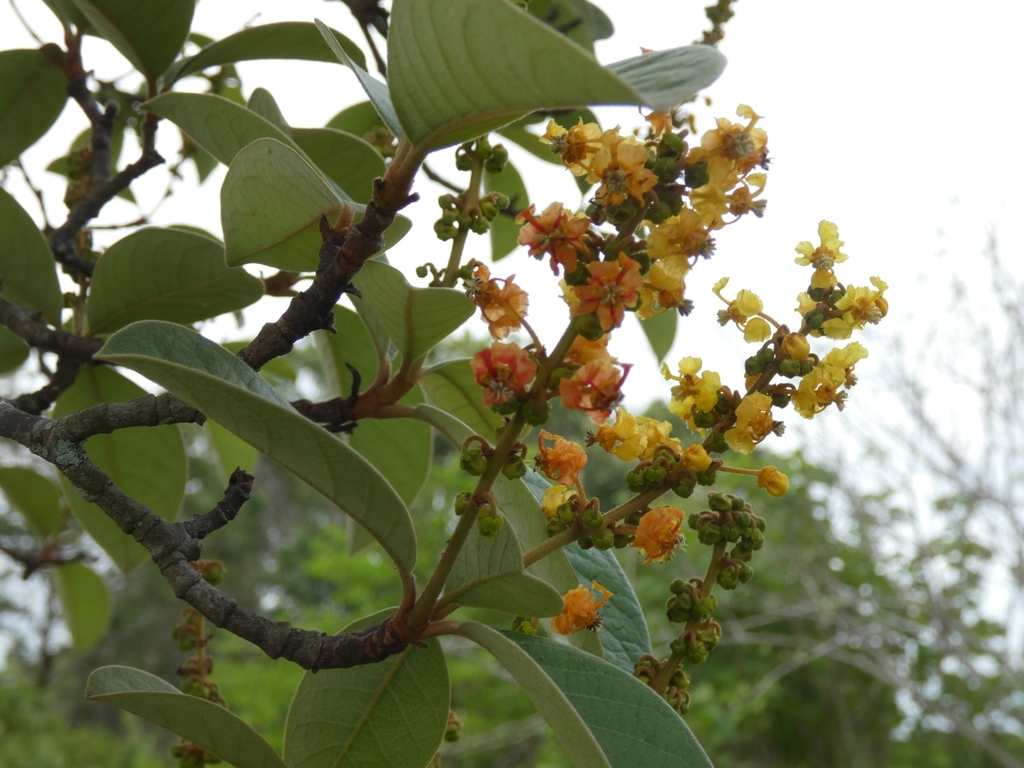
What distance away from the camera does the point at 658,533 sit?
794 millimetres

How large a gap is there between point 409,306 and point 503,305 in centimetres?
27

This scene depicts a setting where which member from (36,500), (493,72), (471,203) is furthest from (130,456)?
(493,72)

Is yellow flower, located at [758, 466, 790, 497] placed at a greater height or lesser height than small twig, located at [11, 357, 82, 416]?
lesser

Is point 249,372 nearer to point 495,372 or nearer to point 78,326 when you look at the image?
point 495,372

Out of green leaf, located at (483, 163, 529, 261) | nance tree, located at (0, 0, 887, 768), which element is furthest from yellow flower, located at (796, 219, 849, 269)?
green leaf, located at (483, 163, 529, 261)

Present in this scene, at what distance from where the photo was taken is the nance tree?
697 mm

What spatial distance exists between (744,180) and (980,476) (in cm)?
614

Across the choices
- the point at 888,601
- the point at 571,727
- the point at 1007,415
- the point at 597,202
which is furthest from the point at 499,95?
the point at 888,601

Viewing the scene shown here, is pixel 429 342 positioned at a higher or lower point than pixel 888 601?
lower

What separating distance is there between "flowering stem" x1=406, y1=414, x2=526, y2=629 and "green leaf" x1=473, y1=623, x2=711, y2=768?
0.06 meters

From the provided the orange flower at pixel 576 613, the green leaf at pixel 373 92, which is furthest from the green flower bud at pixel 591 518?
the green leaf at pixel 373 92

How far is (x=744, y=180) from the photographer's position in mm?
767

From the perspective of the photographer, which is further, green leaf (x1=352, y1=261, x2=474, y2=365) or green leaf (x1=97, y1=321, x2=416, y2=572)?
green leaf (x1=352, y1=261, x2=474, y2=365)

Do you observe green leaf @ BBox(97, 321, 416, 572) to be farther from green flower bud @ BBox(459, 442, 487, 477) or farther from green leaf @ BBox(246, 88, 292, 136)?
green leaf @ BBox(246, 88, 292, 136)
